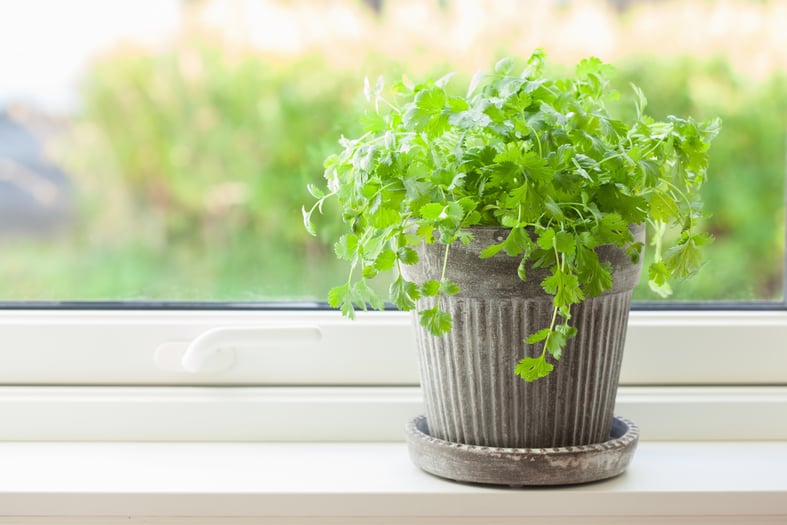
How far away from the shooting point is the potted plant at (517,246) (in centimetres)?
76

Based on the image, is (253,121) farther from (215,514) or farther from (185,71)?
(215,514)

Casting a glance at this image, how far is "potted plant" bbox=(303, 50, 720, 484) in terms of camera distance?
2.48ft

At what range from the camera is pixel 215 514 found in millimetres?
830

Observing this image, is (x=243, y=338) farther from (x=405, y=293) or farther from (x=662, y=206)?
(x=662, y=206)

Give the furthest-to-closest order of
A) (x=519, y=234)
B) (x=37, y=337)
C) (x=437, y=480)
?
(x=37, y=337) → (x=437, y=480) → (x=519, y=234)

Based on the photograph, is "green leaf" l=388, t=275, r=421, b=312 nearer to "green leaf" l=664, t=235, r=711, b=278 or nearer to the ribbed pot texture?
the ribbed pot texture

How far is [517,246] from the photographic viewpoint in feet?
2.44

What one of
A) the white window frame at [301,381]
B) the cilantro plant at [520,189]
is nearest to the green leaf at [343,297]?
the cilantro plant at [520,189]

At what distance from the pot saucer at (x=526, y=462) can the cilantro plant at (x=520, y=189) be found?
0.09 metres

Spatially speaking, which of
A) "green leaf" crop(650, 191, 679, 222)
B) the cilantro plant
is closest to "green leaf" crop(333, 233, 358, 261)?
the cilantro plant

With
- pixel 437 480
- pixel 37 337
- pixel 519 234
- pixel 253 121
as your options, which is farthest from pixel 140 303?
pixel 519 234

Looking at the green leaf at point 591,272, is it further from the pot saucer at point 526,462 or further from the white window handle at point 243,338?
the white window handle at point 243,338

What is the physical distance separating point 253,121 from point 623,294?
1.93ft

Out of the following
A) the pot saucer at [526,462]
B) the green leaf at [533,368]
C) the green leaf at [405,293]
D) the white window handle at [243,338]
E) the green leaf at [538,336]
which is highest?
the green leaf at [405,293]
